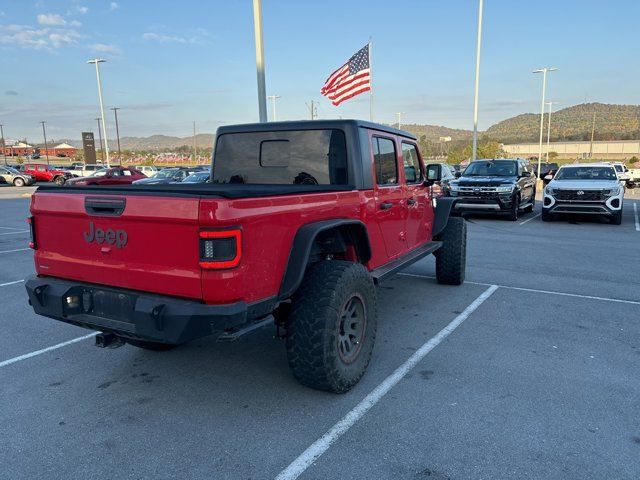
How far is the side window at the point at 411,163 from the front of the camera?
5195 millimetres

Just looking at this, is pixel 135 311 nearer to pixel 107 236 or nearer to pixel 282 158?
pixel 107 236

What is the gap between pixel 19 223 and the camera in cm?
1437

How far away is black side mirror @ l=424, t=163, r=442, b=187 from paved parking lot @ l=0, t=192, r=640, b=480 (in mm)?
1496

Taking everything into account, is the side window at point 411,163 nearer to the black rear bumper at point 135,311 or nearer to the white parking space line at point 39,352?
the black rear bumper at point 135,311

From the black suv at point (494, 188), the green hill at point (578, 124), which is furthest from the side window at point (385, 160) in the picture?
the green hill at point (578, 124)

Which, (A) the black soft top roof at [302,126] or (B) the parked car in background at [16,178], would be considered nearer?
(A) the black soft top roof at [302,126]

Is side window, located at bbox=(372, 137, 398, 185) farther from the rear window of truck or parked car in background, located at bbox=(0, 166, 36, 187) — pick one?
parked car in background, located at bbox=(0, 166, 36, 187)

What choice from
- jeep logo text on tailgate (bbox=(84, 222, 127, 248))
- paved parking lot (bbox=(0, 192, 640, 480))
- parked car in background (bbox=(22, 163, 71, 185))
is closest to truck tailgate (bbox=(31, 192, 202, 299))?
jeep logo text on tailgate (bbox=(84, 222, 127, 248))

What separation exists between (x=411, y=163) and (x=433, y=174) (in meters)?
0.50

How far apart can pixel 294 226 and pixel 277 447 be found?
1.38m

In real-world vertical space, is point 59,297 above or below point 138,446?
above

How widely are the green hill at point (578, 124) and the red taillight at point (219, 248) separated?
145 m

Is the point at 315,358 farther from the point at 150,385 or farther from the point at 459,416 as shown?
the point at 150,385

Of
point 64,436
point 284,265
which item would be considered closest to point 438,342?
point 284,265
